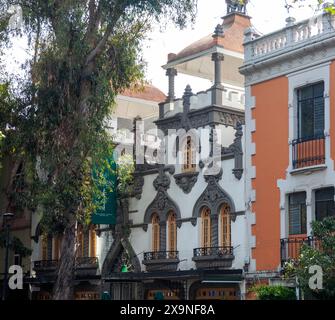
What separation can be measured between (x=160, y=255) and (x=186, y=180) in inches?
120

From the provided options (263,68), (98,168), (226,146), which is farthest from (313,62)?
(98,168)

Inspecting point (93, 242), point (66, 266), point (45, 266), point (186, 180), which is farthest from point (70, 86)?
point (45, 266)

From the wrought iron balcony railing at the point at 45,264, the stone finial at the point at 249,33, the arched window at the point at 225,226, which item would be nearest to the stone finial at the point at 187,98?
the stone finial at the point at 249,33

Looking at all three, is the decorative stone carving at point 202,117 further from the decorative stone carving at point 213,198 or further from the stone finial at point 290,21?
the stone finial at point 290,21

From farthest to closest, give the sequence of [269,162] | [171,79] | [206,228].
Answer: [171,79], [206,228], [269,162]

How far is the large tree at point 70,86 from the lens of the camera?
23.9 m

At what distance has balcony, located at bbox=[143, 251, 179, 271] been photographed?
94.0 ft

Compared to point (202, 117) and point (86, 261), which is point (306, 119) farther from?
point (86, 261)

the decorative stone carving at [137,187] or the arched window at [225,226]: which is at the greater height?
the decorative stone carving at [137,187]

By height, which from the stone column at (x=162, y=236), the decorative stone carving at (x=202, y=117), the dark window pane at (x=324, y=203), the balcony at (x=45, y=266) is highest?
the decorative stone carving at (x=202, y=117)

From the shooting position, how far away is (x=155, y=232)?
30.3m

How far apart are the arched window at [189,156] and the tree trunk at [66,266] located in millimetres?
6028

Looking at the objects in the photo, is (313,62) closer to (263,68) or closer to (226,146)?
(263,68)

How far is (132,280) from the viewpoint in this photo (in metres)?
29.6
